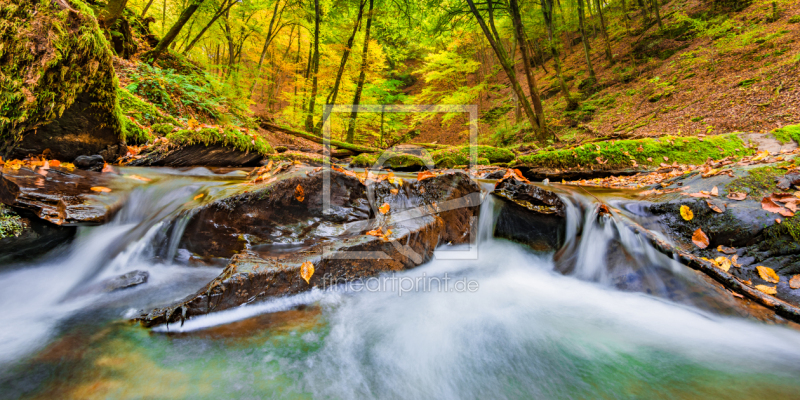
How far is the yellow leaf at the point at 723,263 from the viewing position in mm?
2762

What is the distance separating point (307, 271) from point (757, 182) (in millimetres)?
4873

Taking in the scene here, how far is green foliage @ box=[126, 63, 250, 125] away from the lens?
6969 millimetres

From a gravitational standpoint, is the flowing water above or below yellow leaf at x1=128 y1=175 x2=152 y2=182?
below

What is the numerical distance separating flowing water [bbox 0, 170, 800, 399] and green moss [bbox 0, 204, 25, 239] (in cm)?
34

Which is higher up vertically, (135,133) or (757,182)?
(135,133)

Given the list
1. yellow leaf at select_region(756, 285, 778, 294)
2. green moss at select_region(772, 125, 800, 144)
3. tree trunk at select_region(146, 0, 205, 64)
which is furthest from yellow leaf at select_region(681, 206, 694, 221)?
tree trunk at select_region(146, 0, 205, 64)

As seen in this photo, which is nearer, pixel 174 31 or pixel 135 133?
pixel 135 133

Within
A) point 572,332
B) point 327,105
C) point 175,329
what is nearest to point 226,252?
point 175,329

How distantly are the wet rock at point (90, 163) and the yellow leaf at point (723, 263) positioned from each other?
7150mm

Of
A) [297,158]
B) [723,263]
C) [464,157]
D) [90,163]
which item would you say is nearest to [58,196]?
[90,163]

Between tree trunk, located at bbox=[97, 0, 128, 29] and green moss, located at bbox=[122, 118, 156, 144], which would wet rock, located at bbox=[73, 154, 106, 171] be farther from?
tree trunk, located at bbox=[97, 0, 128, 29]

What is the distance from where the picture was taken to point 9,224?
267cm

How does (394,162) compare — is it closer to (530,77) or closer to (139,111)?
(139,111)

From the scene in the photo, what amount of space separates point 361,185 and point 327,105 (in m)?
10.6
